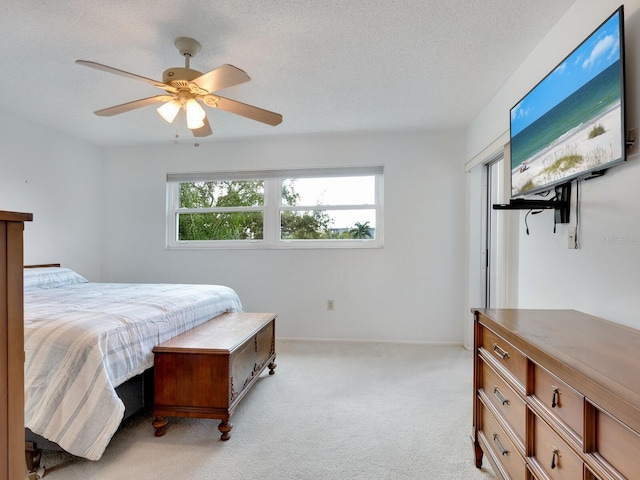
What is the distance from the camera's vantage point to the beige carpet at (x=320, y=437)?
5.30 ft

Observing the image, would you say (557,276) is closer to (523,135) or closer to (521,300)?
(521,300)

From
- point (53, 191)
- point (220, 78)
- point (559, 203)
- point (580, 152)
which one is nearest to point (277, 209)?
point (220, 78)

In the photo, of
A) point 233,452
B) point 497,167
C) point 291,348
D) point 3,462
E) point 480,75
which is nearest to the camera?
point 3,462

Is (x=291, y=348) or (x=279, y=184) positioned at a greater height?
(x=279, y=184)

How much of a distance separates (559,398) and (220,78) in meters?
2.01

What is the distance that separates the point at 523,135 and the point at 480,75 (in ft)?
2.53

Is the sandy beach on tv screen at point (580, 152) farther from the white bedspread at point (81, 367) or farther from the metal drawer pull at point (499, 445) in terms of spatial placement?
the white bedspread at point (81, 367)

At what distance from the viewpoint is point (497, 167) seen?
10.6ft

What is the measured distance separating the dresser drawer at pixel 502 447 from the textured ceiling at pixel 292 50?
6.67ft

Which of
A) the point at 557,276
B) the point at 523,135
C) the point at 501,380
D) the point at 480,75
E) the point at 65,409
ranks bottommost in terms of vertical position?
the point at 65,409

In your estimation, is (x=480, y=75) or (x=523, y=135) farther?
(x=480, y=75)

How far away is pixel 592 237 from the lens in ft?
4.97

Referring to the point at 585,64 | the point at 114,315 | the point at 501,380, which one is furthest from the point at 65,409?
the point at 585,64

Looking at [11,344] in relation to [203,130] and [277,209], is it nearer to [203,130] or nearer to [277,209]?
[203,130]
